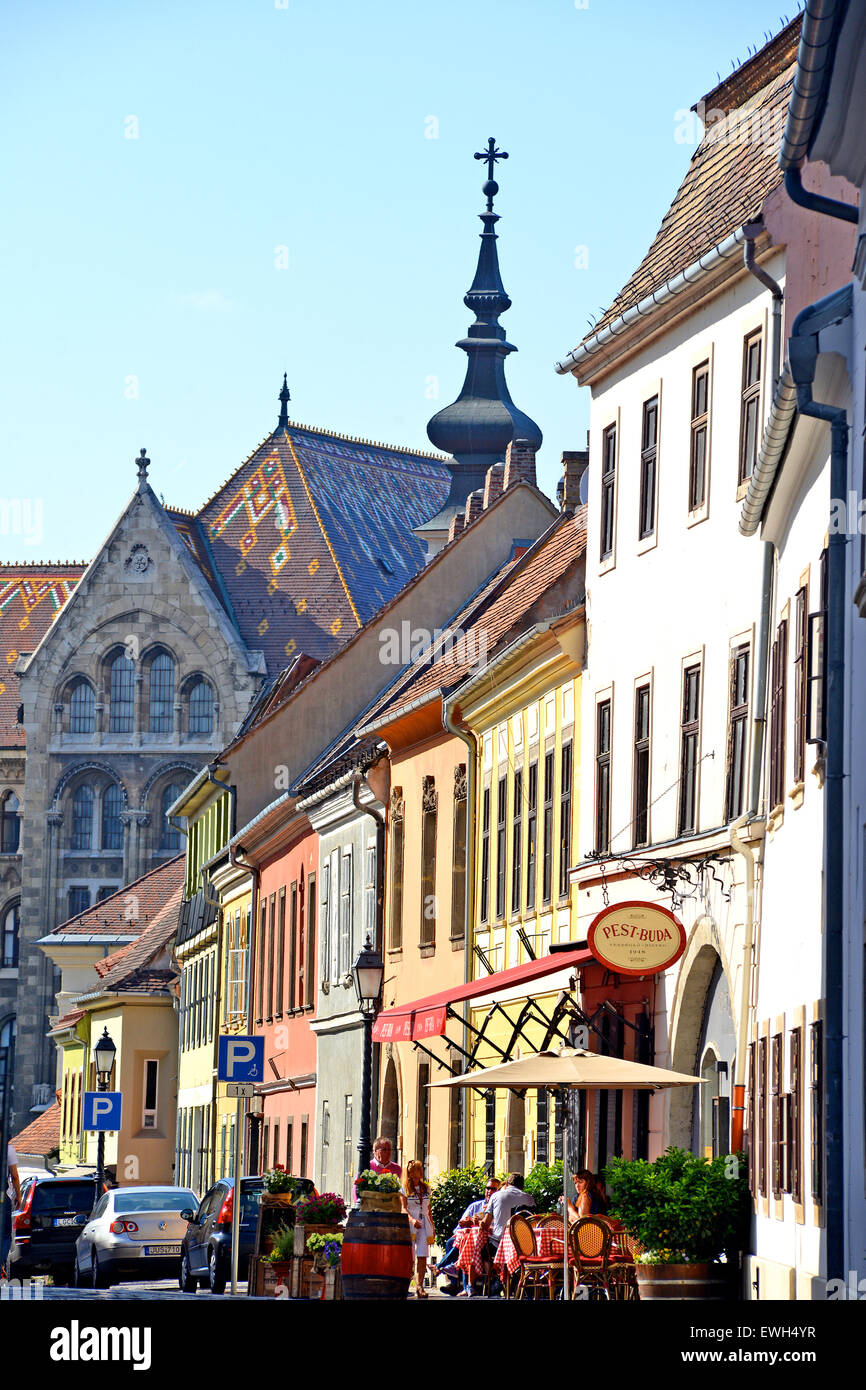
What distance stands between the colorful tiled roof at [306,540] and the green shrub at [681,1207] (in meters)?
80.3

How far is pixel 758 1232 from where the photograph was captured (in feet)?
62.8

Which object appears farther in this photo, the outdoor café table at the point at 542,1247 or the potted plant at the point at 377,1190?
the potted plant at the point at 377,1190

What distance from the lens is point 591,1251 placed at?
2011 centimetres

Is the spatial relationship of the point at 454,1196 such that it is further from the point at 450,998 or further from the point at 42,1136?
the point at 42,1136

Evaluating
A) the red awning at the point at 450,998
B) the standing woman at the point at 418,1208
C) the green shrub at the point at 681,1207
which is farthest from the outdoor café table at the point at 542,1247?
the standing woman at the point at 418,1208

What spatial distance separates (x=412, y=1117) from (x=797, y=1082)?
56.6 ft

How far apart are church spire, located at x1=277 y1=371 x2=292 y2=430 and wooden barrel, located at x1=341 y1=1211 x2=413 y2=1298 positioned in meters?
90.7

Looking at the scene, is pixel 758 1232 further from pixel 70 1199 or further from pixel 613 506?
pixel 70 1199

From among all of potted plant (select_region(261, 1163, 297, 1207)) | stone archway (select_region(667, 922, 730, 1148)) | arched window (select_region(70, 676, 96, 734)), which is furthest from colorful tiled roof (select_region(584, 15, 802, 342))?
arched window (select_region(70, 676, 96, 734))

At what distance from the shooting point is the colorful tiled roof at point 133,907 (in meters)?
82.9

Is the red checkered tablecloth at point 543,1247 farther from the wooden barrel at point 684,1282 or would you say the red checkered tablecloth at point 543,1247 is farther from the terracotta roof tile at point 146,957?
the terracotta roof tile at point 146,957

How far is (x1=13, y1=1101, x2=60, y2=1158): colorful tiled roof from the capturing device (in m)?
83.1

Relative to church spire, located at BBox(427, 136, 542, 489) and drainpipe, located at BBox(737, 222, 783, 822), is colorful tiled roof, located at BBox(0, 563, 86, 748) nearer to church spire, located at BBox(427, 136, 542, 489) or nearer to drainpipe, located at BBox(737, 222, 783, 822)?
church spire, located at BBox(427, 136, 542, 489)

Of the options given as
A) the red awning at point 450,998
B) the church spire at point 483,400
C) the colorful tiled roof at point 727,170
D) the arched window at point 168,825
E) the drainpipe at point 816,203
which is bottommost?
the red awning at point 450,998
